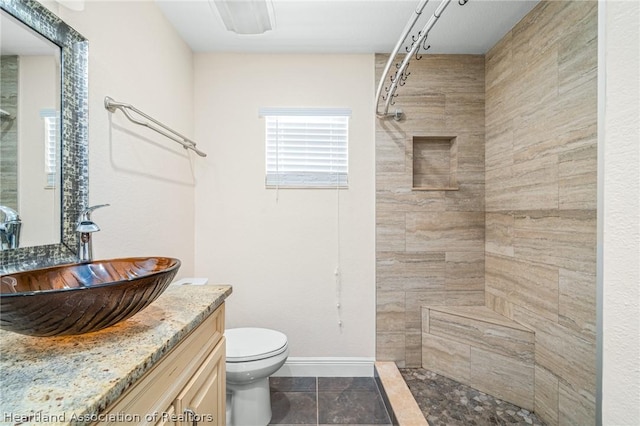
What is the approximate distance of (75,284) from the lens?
→ 88cm

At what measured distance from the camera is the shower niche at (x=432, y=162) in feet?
7.09

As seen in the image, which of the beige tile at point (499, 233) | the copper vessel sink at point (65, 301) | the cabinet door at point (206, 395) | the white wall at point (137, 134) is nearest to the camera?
the copper vessel sink at point (65, 301)

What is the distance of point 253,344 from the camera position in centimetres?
162

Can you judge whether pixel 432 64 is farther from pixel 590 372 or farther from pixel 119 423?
pixel 119 423

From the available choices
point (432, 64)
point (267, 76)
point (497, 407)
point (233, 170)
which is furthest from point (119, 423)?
point (432, 64)

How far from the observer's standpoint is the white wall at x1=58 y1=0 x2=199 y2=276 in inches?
46.4

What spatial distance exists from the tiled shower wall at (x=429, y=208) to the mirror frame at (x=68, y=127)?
5.46ft

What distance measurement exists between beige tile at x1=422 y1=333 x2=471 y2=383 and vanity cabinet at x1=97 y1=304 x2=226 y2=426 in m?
1.46

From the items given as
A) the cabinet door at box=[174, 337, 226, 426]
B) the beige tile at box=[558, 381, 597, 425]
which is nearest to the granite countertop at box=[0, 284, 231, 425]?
the cabinet door at box=[174, 337, 226, 426]

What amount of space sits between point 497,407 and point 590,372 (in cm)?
59

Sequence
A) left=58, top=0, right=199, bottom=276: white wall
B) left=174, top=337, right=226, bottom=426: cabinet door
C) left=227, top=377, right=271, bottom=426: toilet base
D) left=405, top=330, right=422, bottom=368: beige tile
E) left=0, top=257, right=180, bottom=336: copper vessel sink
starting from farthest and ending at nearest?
left=405, top=330, right=422, bottom=368: beige tile
left=227, top=377, right=271, bottom=426: toilet base
left=58, top=0, right=199, bottom=276: white wall
left=174, top=337, right=226, bottom=426: cabinet door
left=0, top=257, right=180, bottom=336: copper vessel sink

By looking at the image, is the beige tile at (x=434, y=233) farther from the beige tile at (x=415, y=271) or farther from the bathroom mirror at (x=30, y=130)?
the bathroom mirror at (x=30, y=130)

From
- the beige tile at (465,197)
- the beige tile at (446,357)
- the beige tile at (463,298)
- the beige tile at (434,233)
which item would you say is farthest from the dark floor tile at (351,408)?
the beige tile at (465,197)

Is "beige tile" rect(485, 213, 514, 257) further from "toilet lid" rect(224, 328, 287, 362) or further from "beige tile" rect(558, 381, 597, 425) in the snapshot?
"toilet lid" rect(224, 328, 287, 362)
